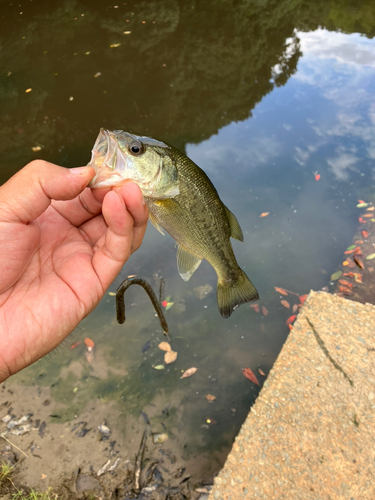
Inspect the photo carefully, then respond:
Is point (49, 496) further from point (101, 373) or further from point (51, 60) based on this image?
point (51, 60)

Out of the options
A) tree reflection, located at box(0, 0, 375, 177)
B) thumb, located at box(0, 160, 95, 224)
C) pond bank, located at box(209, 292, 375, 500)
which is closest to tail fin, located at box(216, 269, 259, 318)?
thumb, located at box(0, 160, 95, 224)

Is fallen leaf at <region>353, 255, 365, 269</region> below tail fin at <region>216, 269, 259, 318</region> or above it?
below

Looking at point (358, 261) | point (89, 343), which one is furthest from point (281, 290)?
point (89, 343)

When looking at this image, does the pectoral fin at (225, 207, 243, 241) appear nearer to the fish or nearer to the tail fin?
the fish

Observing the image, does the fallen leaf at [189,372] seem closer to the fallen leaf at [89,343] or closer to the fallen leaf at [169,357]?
the fallen leaf at [169,357]

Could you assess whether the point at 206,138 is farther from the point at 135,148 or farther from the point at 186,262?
the point at 135,148

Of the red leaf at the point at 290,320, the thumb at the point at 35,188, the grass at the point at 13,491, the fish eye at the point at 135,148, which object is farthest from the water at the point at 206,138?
the fish eye at the point at 135,148

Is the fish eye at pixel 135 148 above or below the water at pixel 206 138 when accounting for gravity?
above
